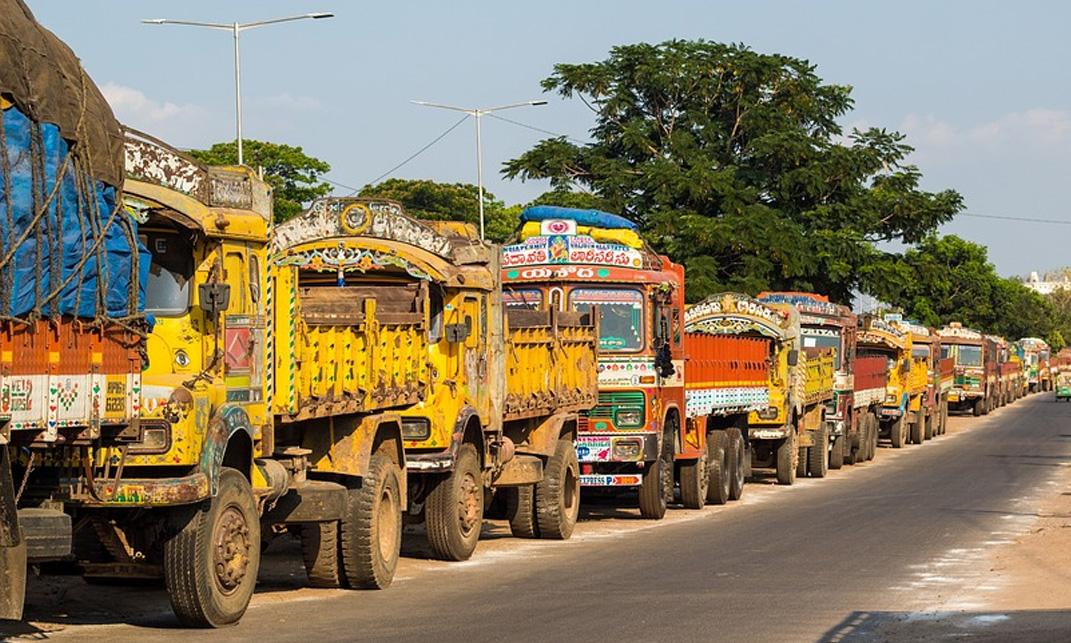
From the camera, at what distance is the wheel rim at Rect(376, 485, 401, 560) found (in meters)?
15.2

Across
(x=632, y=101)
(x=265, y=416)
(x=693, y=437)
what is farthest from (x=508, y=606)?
(x=632, y=101)

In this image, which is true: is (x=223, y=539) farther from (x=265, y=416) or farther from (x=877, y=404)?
(x=877, y=404)

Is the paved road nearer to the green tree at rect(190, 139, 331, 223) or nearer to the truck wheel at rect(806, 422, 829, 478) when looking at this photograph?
the truck wheel at rect(806, 422, 829, 478)

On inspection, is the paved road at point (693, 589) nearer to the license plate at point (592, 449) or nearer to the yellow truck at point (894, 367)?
the license plate at point (592, 449)

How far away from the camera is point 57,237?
34.8ft

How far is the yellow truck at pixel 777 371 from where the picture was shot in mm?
29594

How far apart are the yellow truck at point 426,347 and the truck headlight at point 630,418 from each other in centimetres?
280

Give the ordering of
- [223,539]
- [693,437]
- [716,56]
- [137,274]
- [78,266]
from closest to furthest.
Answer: [78,266]
[137,274]
[223,539]
[693,437]
[716,56]

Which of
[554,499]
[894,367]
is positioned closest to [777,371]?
[554,499]

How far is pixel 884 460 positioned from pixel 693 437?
1595 cm

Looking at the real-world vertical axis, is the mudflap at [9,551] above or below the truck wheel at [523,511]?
above

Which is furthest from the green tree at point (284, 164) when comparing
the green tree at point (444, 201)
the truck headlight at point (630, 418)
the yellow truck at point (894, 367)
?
the truck headlight at point (630, 418)

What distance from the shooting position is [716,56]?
203 ft

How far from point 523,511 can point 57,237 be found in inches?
399
